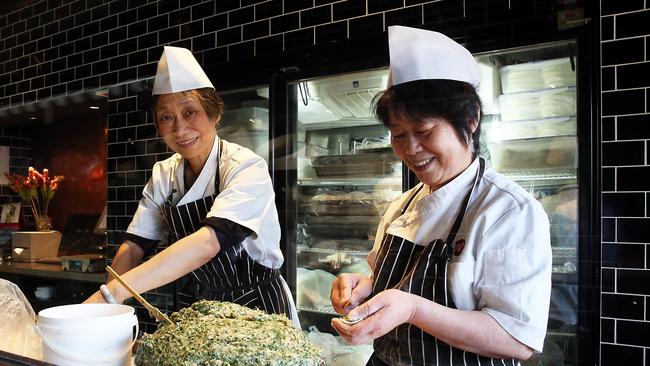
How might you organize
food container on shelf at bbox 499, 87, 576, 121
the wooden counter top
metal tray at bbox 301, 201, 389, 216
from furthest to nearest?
the wooden counter top
metal tray at bbox 301, 201, 389, 216
food container on shelf at bbox 499, 87, 576, 121

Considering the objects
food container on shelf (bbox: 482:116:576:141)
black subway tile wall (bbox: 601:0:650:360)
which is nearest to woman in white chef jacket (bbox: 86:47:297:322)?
food container on shelf (bbox: 482:116:576:141)

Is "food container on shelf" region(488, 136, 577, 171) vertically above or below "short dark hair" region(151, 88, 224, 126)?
below

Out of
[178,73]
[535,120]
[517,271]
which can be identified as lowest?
[517,271]

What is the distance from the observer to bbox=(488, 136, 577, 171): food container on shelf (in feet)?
2.42

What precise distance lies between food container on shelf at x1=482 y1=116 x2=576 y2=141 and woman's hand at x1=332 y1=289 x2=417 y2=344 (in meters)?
0.27

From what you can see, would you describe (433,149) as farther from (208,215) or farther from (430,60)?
(208,215)

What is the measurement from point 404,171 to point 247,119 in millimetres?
451

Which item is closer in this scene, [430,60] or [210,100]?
[430,60]

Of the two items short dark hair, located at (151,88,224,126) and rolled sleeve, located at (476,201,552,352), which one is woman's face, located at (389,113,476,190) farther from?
short dark hair, located at (151,88,224,126)

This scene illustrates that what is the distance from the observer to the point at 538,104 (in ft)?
2.62

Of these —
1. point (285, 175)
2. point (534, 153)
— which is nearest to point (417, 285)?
point (534, 153)

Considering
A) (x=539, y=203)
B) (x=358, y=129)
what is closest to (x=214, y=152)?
(x=358, y=129)

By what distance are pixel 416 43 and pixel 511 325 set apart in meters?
0.44

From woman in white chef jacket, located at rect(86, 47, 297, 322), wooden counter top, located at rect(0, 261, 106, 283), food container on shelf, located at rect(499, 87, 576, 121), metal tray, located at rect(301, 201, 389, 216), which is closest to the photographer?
food container on shelf, located at rect(499, 87, 576, 121)
